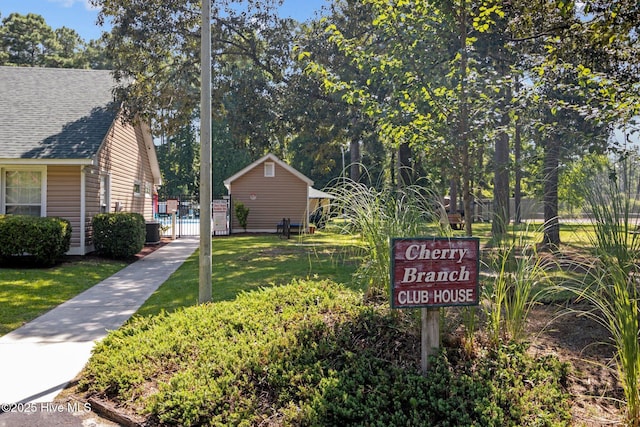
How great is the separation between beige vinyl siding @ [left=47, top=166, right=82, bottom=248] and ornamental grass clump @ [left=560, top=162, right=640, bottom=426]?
11342 mm

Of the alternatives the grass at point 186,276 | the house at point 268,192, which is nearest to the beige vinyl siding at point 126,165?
the grass at point 186,276

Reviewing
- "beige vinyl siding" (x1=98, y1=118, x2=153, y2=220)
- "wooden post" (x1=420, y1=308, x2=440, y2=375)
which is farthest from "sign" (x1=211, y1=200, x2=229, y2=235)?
"wooden post" (x1=420, y1=308, x2=440, y2=375)

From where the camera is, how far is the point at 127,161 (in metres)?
15.3

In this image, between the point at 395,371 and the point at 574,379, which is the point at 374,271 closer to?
the point at 395,371

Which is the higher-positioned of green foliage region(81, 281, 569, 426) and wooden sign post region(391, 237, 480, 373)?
wooden sign post region(391, 237, 480, 373)

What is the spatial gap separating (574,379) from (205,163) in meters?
4.43

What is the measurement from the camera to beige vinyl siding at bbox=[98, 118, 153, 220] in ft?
43.5

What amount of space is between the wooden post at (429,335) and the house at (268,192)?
19.2 meters

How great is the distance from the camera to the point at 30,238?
931 cm

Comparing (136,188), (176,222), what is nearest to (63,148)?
(136,188)

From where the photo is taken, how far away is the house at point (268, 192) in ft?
73.7

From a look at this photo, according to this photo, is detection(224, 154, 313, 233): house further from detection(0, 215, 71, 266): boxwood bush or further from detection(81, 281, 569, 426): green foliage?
detection(81, 281, 569, 426): green foliage

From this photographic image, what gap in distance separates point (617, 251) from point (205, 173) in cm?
434

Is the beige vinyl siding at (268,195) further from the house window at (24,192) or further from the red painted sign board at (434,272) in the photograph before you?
→ the red painted sign board at (434,272)
